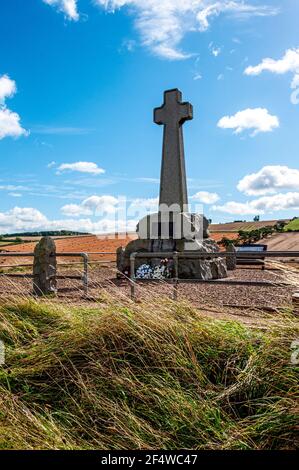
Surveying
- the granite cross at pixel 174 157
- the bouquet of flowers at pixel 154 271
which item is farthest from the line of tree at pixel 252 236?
the bouquet of flowers at pixel 154 271

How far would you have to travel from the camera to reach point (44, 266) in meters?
8.92

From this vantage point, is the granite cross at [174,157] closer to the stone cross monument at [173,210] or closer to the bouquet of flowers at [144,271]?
the stone cross monument at [173,210]

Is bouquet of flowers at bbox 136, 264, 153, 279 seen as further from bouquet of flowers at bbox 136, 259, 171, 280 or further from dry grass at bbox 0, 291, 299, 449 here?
dry grass at bbox 0, 291, 299, 449

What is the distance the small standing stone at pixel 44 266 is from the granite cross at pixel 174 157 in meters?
5.30

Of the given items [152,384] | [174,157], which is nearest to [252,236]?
[174,157]

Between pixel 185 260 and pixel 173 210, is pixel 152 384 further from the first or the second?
pixel 173 210

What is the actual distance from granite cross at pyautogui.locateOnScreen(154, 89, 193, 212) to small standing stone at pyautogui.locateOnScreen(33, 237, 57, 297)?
5.30 m

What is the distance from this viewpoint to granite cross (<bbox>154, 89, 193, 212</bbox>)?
1323 centimetres

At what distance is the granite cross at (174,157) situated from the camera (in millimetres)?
13227

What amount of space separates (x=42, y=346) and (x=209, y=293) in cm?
613

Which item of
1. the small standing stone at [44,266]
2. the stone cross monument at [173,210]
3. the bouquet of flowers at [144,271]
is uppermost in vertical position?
the stone cross monument at [173,210]

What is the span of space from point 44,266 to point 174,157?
6.13 m

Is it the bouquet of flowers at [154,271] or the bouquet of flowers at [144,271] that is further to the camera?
the bouquet of flowers at [144,271]
